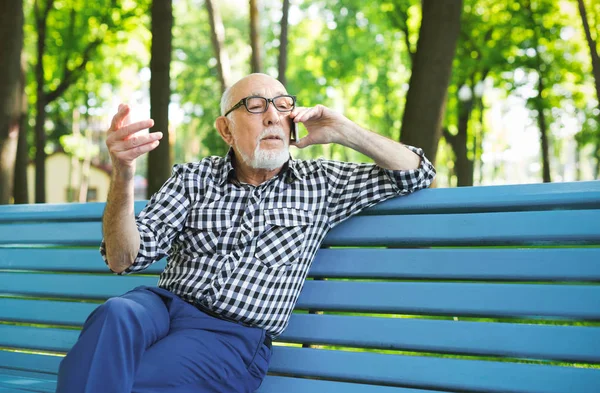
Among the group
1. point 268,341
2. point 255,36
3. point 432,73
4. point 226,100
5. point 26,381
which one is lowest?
point 26,381

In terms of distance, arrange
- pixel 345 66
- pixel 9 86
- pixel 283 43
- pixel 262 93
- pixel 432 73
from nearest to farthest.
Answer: pixel 262 93 → pixel 432 73 → pixel 9 86 → pixel 283 43 → pixel 345 66

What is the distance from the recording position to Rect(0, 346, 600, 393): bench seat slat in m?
2.53

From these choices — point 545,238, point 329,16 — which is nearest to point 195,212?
point 545,238

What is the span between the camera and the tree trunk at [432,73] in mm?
5836

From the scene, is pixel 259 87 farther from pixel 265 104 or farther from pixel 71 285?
pixel 71 285

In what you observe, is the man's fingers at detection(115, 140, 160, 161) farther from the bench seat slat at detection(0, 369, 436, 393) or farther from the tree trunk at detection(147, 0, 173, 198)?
the tree trunk at detection(147, 0, 173, 198)

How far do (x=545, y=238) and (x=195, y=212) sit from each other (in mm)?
1508

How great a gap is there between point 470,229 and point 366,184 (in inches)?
19.2

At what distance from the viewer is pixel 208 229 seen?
3121mm

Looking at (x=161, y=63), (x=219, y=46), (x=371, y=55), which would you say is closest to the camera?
(x=161, y=63)

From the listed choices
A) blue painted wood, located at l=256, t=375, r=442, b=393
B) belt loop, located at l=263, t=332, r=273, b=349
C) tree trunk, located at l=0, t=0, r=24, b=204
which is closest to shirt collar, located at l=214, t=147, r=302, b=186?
belt loop, located at l=263, t=332, r=273, b=349

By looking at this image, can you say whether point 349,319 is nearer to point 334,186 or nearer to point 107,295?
point 334,186

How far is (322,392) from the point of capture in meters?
2.91

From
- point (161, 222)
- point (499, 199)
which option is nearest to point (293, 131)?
point (161, 222)
